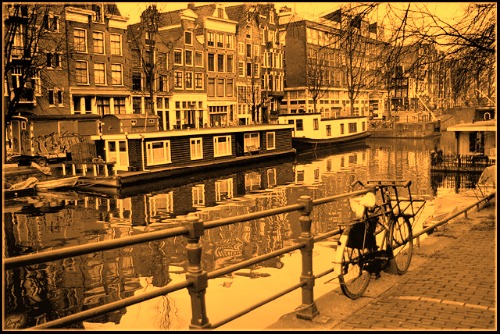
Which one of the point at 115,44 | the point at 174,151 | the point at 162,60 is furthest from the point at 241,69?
the point at 174,151

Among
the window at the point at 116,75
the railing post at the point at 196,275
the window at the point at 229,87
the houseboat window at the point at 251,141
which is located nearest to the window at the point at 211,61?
the window at the point at 229,87

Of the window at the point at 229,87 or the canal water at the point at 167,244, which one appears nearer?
the canal water at the point at 167,244

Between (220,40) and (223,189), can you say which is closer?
(223,189)

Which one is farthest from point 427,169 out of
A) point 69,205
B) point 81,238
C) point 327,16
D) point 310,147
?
point 327,16

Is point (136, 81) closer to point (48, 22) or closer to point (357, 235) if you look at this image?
point (48, 22)

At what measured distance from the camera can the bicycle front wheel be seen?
6445mm

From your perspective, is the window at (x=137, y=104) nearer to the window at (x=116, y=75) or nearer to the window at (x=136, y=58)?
the window at (x=116, y=75)

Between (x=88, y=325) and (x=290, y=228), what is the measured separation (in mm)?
8032

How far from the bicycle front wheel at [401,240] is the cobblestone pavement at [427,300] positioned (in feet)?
0.38

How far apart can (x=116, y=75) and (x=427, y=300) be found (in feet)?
134

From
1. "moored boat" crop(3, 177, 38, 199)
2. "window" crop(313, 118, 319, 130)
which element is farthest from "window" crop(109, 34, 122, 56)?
"moored boat" crop(3, 177, 38, 199)

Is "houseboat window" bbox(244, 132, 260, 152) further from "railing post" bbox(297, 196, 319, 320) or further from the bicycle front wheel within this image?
"railing post" bbox(297, 196, 319, 320)

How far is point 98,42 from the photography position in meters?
41.8

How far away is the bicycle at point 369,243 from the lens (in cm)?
545
